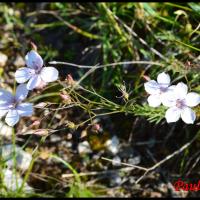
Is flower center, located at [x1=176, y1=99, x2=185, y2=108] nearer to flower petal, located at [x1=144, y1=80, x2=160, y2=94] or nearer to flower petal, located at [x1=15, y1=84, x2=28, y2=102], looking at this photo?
flower petal, located at [x1=144, y1=80, x2=160, y2=94]

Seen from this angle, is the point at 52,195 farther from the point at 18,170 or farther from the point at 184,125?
the point at 184,125

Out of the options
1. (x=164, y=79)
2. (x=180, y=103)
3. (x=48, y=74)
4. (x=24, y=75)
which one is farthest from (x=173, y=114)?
(x=24, y=75)

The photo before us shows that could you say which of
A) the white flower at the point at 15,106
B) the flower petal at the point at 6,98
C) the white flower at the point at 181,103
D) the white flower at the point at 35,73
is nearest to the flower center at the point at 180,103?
the white flower at the point at 181,103

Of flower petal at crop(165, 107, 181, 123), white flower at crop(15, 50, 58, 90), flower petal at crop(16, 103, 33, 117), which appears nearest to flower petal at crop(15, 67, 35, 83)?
white flower at crop(15, 50, 58, 90)

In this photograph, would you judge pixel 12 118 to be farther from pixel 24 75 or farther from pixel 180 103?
pixel 180 103

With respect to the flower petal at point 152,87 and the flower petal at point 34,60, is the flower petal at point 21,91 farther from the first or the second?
the flower petal at point 152,87

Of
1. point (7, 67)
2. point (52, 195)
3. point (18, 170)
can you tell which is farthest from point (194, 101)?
point (7, 67)
